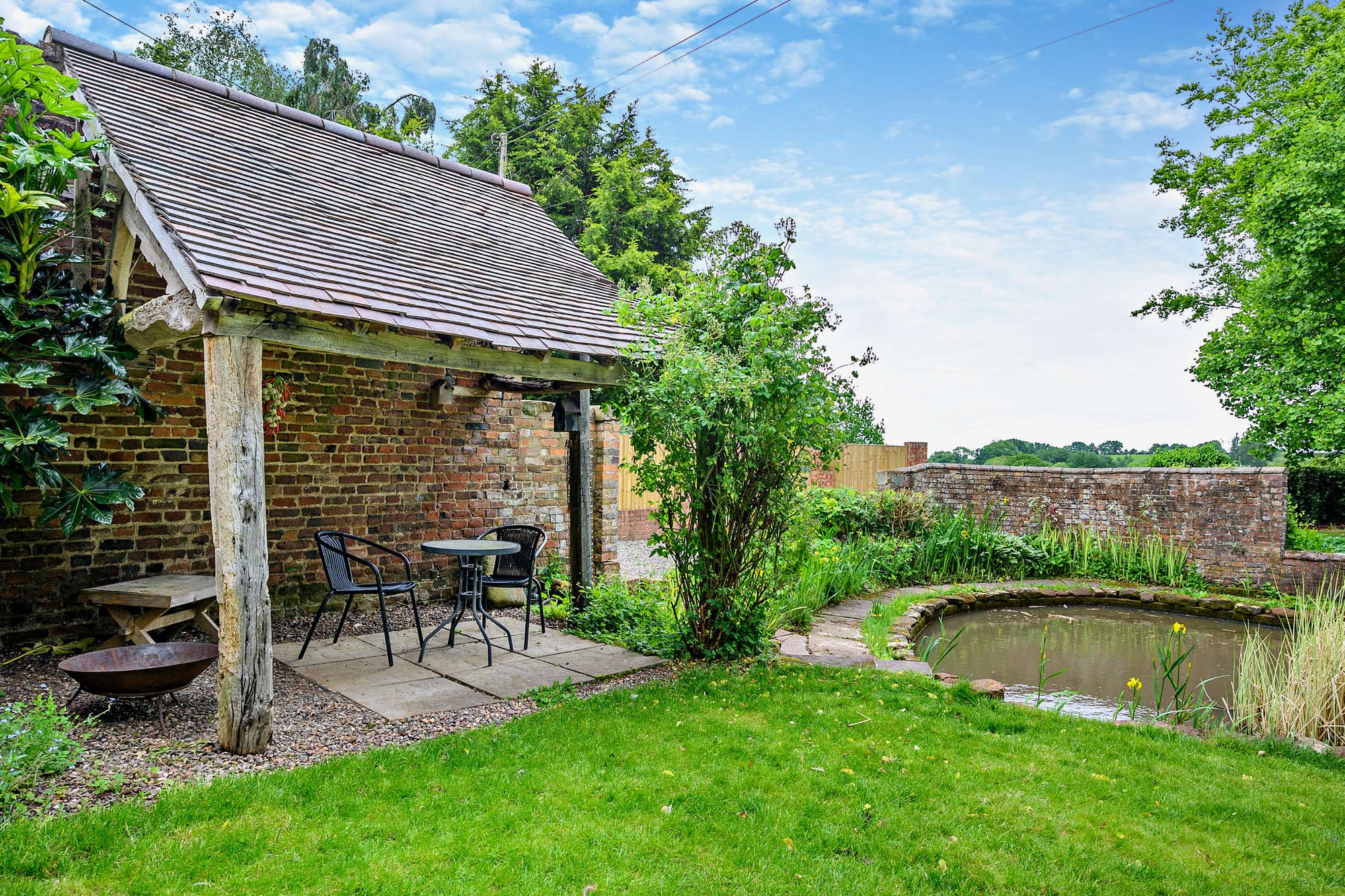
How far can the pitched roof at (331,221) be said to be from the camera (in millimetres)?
3680

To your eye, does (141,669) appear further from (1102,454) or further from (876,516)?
(1102,454)

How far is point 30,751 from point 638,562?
7.67 metres

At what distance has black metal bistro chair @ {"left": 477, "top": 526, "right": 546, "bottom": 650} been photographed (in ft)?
17.7

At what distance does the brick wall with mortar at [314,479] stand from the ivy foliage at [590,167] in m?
9.86

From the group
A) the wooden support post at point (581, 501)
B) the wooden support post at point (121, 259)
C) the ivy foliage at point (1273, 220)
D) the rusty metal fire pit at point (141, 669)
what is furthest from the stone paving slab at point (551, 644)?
the ivy foliage at point (1273, 220)

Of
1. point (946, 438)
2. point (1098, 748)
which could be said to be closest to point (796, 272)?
point (1098, 748)

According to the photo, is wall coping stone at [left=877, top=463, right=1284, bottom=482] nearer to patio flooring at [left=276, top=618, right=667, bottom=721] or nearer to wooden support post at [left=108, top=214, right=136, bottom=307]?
patio flooring at [left=276, top=618, right=667, bottom=721]

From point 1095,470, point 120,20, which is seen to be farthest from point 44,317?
point 120,20

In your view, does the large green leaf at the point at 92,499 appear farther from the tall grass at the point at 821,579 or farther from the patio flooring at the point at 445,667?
the tall grass at the point at 821,579

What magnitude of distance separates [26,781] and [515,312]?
3.35 m

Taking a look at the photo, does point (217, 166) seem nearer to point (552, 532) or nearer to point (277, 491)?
point (277, 491)

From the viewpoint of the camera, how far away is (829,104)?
887cm

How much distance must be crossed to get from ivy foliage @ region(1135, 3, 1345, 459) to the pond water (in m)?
4.81

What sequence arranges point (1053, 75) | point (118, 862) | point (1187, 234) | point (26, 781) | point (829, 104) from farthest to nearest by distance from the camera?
1. point (1187, 234)
2. point (829, 104)
3. point (1053, 75)
4. point (26, 781)
5. point (118, 862)
